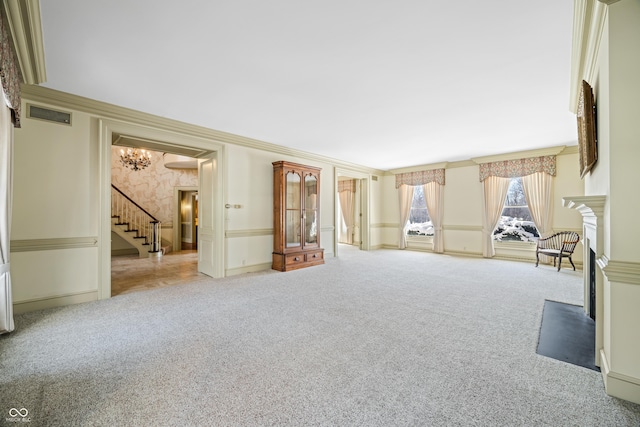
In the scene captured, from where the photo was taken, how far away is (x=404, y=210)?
8.16 meters

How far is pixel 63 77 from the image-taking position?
282cm

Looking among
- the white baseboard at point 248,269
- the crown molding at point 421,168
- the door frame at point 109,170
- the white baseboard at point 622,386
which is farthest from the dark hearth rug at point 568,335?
the crown molding at point 421,168

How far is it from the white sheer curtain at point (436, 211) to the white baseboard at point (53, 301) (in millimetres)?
7450

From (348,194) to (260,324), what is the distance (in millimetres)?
7212

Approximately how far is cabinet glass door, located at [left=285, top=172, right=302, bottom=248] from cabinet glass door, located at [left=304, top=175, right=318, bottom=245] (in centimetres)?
17

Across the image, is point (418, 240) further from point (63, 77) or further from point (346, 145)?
point (63, 77)

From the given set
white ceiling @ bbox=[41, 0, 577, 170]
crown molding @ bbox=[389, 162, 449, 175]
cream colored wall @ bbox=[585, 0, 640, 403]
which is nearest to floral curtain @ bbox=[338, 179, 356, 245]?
crown molding @ bbox=[389, 162, 449, 175]

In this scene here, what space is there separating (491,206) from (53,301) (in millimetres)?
8350

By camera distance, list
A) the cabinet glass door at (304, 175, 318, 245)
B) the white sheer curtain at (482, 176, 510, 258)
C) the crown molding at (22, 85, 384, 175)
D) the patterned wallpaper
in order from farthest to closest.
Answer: the patterned wallpaper
the white sheer curtain at (482, 176, 510, 258)
the cabinet glass door at (304, 175, 318, 245)
the crown molding at (22, 85, 384, 175)

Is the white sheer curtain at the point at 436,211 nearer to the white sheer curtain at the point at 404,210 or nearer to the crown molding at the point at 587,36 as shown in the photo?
the white sheer curtain at the point at 404,210

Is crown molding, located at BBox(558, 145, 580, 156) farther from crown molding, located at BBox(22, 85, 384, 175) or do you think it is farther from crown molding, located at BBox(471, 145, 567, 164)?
crown molding, located at BBox(22, 85, 384, 175)

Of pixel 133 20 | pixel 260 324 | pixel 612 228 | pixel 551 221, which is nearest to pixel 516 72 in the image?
pixel 612 228

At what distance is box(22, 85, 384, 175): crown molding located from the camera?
3086 mm

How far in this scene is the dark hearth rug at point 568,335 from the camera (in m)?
2.08
